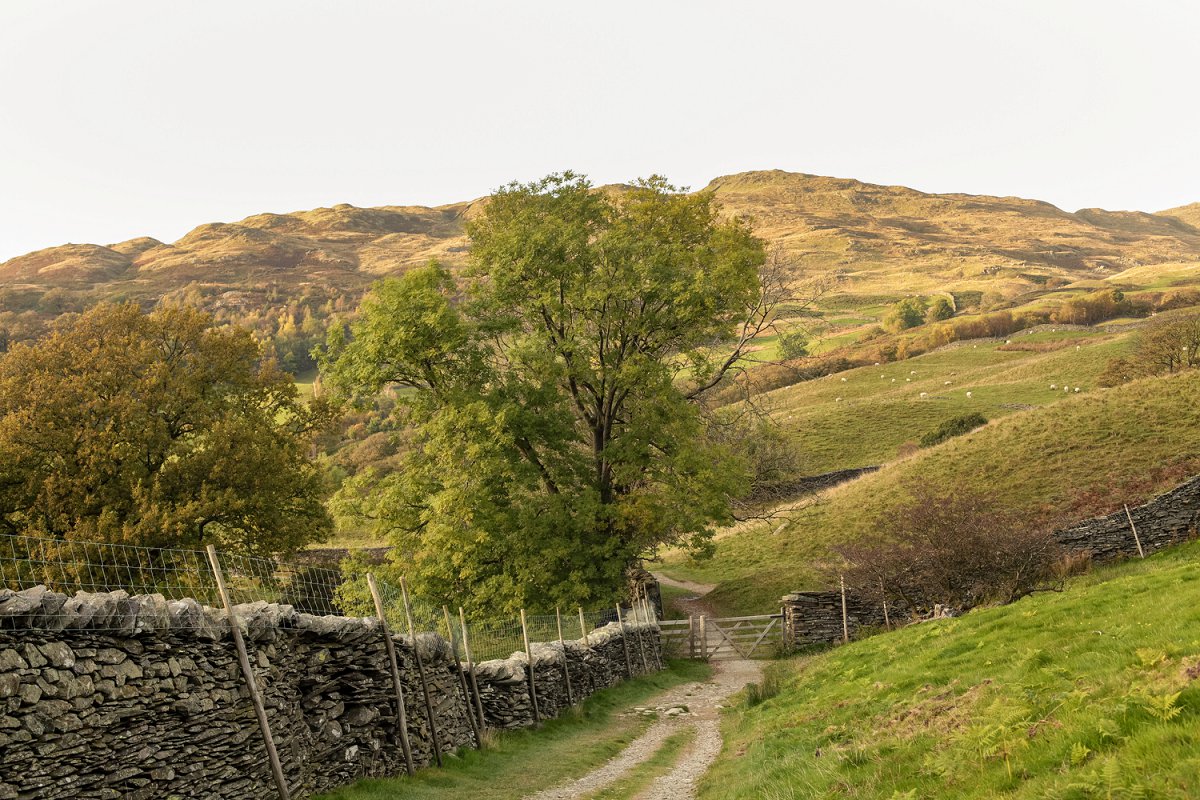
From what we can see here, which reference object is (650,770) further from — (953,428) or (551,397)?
(953,428)

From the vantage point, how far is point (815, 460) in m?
62.6

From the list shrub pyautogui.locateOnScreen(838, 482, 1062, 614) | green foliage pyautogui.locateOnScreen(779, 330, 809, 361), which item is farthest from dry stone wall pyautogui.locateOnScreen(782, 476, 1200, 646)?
green foliage pyautogui.locateOnScreen(779, 330, 809, 361)

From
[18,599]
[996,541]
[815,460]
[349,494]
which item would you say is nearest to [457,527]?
[349,494]

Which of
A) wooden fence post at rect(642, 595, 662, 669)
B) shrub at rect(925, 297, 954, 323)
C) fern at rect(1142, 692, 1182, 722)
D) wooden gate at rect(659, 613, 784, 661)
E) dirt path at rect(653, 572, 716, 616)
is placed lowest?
dirt path at rect(653, 572, 716, 616)

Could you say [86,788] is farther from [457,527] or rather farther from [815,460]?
[815,460]

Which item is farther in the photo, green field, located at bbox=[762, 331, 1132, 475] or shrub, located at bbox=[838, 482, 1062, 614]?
green field, located at bbox=[762, 331, 1132, 475]

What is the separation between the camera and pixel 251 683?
9852 mm

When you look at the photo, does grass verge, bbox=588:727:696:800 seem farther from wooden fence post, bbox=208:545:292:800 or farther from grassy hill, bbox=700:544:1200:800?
wooden fence post, bbox=208:545:292:800

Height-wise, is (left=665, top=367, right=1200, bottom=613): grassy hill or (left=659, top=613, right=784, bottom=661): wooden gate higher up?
(left=665, top=367, right=1200, bottom=613): grassy hill

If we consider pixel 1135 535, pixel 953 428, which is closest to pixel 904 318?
pixel 953 428

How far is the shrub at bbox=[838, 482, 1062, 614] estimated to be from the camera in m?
24.7

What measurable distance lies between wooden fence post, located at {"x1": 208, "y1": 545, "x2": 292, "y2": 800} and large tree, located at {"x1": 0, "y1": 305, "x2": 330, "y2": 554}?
18.2 m

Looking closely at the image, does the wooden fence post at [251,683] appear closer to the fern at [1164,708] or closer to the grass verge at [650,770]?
the grass verge at [650,770]

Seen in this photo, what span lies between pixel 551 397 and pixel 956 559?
14255 mm
